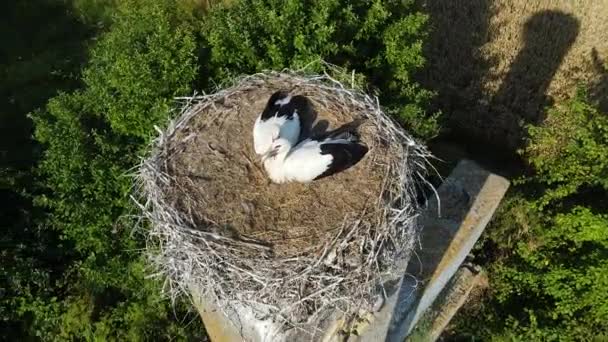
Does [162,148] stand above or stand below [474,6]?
above

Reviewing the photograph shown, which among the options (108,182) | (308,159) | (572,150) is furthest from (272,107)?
(572,150)

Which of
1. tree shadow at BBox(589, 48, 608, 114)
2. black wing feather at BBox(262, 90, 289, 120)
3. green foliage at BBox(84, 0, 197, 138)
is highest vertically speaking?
black wing feather at BBox(262, 90, 289, 120)

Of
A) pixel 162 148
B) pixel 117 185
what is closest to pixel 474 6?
pixel 117 185

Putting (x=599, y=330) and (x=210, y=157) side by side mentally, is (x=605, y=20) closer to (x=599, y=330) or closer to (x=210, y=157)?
(x=599, y=330)

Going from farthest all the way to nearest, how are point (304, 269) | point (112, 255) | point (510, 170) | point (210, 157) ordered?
point (510, 170) < point (112, 255) < point (210, 157) < point (304, 269)

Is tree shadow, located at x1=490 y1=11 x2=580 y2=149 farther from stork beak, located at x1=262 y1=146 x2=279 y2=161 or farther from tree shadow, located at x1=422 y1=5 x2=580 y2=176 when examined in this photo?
stork beak, located at x1=262 y1=146 x2=279 y2=161

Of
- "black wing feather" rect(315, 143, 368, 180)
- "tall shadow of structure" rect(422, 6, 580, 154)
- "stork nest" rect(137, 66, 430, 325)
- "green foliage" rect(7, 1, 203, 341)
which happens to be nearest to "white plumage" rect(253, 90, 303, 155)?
"stork nest" rect(137, 66, 430, 325)
